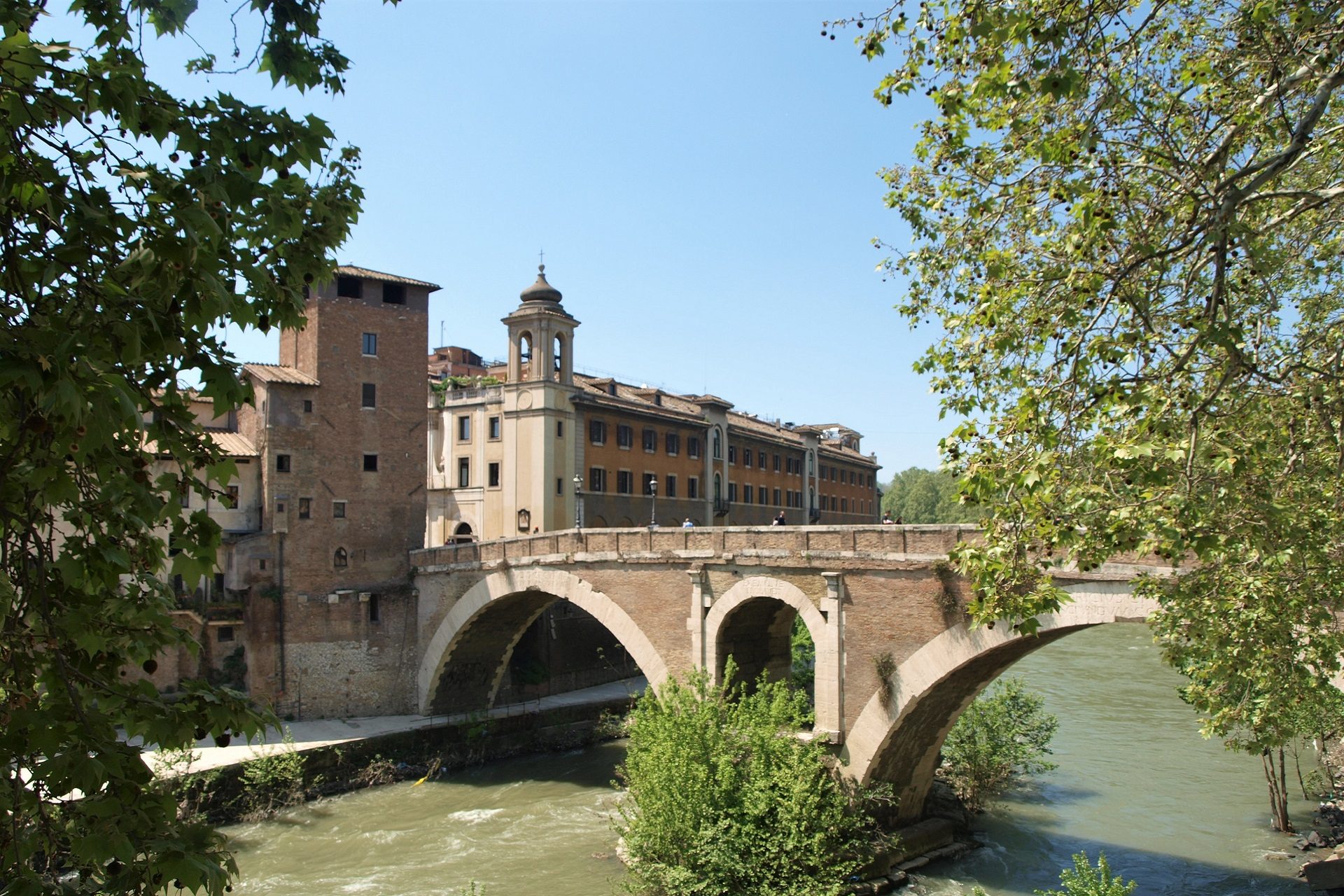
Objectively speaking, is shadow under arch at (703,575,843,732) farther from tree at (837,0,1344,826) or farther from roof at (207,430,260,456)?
roof at (207,430,260,456)

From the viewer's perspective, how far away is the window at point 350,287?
2986 cm

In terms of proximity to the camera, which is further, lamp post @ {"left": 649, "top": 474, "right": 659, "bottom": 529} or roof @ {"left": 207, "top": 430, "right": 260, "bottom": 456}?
lamp post @ {"left": 649, "top": 474, "right": 659, "bottom": 529}

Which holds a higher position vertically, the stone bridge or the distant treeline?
the distant treeline

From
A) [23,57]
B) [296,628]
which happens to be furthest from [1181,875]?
[296,628]

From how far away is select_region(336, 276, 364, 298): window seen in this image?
29.9 meters

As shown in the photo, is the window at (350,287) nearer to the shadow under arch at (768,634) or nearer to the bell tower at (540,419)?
the bell tower at (540,419)

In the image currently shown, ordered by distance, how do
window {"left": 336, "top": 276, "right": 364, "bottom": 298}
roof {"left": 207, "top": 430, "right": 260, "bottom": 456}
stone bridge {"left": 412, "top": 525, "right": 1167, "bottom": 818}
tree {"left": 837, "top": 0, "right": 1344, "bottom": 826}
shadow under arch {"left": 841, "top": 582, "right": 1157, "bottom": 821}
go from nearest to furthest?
tree {"left": 837, "top": 0, "right": 1344, "bottom": 826} → shadow under arch {"left": 841, "top": 582, "right": 1157, "bottom": 821} → stone bridge {"left": 412, "top": 525, "right": 1167, "bottom": 818} → roof {"left": 207, "top": 430, "right": 260, "bottom": 456} → window {"left": 336, "top": 276, "right": 364, "bottom": 298}

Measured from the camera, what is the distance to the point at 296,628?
2803cm

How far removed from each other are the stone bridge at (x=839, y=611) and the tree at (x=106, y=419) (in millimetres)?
11399

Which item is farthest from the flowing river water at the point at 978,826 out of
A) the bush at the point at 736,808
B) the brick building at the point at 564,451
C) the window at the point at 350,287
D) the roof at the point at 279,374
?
the window at the point at 350,287

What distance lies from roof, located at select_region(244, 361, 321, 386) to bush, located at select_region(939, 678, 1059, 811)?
19405 mm

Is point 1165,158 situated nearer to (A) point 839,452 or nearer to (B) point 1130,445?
(B) point 1130,445

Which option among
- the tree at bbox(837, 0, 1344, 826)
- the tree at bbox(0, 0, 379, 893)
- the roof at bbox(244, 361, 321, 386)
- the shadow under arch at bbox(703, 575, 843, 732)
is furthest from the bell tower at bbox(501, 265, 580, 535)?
the tree at bbox(0, 0, 379, 893)

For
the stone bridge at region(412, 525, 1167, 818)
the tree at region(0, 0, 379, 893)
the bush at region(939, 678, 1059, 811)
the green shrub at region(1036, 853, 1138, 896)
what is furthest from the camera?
the bush at region(939, 678, 1059, 811)
